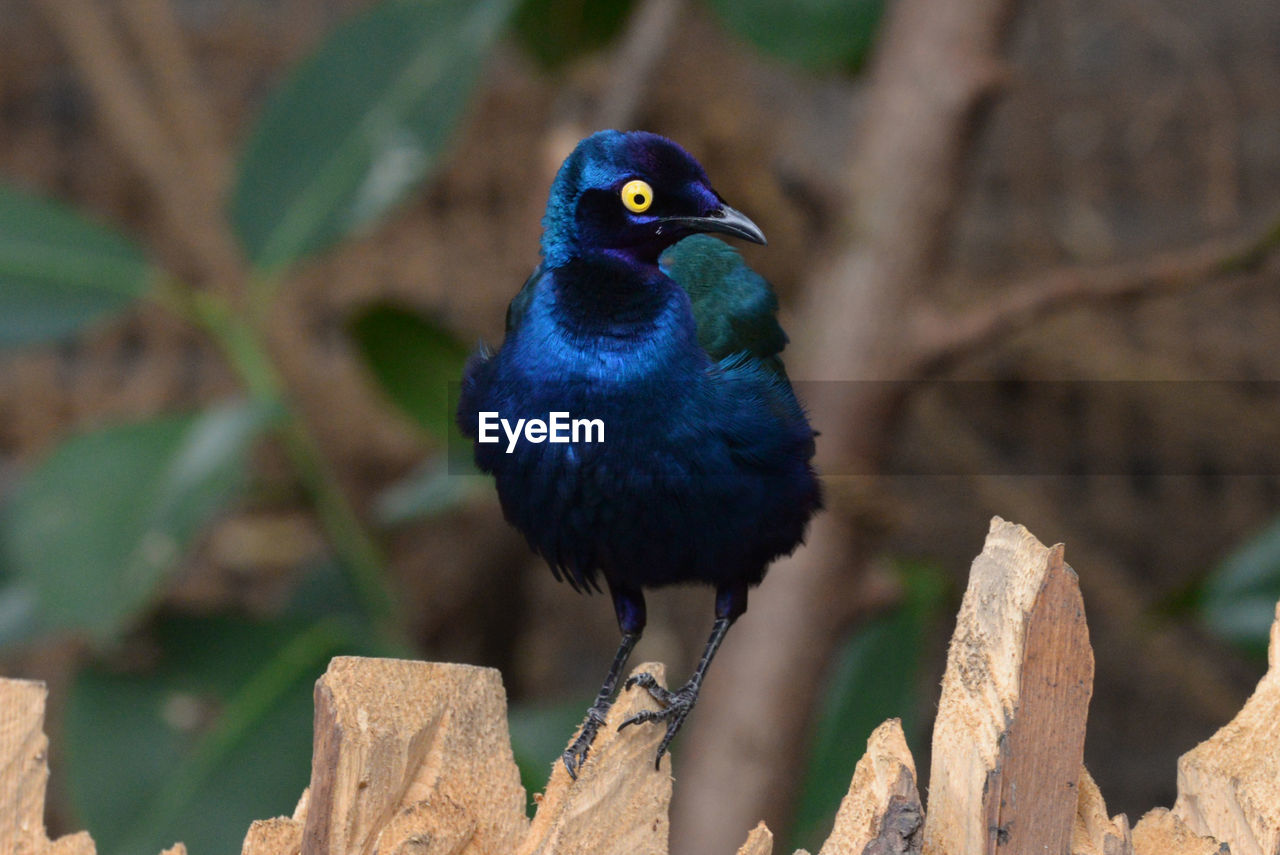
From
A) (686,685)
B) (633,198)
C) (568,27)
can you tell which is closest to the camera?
(633,198)

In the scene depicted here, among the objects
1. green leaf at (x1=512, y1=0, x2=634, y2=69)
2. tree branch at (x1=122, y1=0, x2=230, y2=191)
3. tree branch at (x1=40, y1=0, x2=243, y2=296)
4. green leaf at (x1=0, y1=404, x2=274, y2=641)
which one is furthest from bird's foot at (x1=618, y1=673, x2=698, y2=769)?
tree branch at (x1=122, y1=0, x2=230, y2=191)

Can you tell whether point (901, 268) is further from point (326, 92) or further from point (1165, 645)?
point (1165, 645)

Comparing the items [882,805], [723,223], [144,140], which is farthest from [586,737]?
[144,140]

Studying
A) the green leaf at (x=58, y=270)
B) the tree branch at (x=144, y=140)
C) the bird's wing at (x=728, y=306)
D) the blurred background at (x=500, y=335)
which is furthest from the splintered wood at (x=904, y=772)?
the tree branch at (x=144, y=140)

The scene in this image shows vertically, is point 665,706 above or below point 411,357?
below

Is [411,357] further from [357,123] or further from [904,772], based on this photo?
[904,772]

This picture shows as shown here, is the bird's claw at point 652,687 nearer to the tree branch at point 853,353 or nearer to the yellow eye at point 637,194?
the yellow eye at point 637,194
